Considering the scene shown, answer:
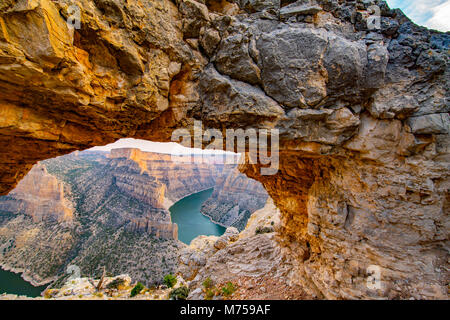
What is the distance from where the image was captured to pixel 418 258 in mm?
4895

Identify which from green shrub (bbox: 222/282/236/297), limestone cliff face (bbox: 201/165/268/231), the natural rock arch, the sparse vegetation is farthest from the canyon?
the natural rock arch

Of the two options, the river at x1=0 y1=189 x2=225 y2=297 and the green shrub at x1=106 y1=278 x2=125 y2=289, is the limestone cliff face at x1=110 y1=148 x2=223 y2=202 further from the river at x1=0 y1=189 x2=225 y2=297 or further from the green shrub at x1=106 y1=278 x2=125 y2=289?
the green shrub at x1=106 y1=278 x2=125 y2=289

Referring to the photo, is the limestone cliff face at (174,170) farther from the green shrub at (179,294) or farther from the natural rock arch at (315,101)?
the natural rock arch at (315,101)

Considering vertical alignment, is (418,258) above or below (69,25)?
below

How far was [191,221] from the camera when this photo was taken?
48.7 m

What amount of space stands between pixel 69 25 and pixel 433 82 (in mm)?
8503

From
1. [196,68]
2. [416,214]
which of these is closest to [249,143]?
[196,68]

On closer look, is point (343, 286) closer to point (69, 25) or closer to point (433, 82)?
point (433, 82)

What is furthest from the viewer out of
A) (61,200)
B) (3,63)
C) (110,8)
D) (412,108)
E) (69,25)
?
(61,200)

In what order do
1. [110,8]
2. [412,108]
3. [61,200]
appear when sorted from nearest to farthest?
1. [110,8]
2. [412,108]
3. [61,200]

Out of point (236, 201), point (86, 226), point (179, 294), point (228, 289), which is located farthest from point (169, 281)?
point (236, 201)

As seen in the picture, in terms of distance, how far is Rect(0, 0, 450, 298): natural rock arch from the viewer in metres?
4.36

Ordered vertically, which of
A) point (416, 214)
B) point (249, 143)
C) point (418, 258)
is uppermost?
point (249, 143)

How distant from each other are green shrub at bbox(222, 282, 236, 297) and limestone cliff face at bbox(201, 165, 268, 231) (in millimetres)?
36995
